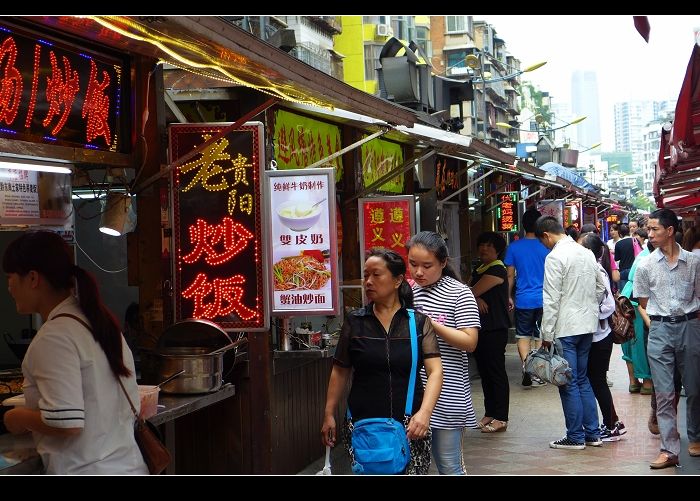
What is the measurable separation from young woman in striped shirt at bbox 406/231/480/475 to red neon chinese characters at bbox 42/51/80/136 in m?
2.25

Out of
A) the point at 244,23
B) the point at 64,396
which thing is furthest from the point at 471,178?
the point at 64,396

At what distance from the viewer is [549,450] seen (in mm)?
9234

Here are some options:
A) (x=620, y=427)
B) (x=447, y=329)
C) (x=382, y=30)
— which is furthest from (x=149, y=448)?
(x=382, y=30)

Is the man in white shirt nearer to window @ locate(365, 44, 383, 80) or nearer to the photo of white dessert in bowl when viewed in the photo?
the photo of white dessert in bowl

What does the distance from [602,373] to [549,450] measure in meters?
0.89

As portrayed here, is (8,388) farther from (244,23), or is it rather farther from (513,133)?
(513,133)

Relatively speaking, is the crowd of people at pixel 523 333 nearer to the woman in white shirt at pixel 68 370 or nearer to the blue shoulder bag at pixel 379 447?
the blue shoulder bag at pixel 379 447

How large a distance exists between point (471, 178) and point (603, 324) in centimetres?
966

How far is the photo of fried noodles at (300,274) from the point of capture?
7598 mm

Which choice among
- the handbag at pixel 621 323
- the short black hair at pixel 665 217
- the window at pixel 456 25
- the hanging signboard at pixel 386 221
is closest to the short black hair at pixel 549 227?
the handbag at pixel 621 323

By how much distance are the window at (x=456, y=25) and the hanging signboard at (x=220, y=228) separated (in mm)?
76819

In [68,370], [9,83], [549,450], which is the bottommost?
[549,450]

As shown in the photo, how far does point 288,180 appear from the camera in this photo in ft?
24.7

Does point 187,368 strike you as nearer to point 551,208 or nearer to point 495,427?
point 495,427
